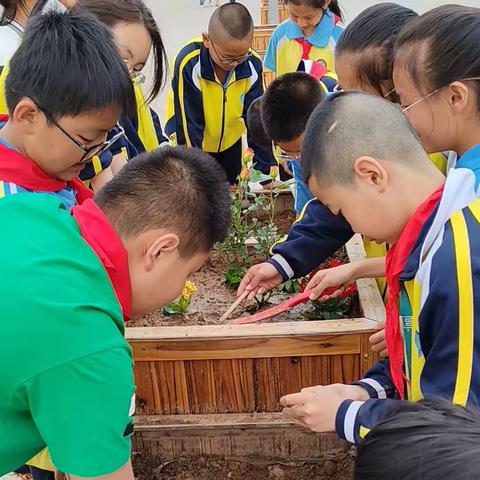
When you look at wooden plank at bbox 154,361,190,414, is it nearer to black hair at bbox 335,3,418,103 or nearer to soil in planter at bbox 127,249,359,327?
soil in planter at bbox 127,249,359,327

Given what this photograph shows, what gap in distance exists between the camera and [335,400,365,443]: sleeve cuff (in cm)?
128

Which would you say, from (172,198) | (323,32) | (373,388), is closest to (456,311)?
(373,388)

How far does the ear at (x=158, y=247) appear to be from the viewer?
1.11 meters

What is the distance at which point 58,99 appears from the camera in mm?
1414

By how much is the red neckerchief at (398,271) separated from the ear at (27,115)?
849mm

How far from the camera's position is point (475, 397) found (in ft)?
3.70

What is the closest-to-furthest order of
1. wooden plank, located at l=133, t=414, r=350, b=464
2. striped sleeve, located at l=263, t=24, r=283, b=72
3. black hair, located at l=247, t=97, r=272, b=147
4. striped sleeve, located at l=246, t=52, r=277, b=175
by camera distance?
wooden plank, located at l=133, t=414, r=350, b=464
black hair, located at l=247, t=97, r=272, b=147
striped sleeve, located at l=246, t=52, r=277, b=175
striped sleeve, located at l=263, t=24, r=283, b=72

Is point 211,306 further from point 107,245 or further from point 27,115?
point 107,245

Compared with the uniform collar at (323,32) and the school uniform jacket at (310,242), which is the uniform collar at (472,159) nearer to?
the school uniform jacket at (310,242)

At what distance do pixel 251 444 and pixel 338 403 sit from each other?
2.28 feet

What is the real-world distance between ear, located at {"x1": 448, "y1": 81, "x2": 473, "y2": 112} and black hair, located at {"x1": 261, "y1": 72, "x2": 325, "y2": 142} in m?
0.73

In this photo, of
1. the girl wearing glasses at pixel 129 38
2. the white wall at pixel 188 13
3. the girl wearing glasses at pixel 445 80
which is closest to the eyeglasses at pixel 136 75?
the girl wearing glasses at pixel 129 38

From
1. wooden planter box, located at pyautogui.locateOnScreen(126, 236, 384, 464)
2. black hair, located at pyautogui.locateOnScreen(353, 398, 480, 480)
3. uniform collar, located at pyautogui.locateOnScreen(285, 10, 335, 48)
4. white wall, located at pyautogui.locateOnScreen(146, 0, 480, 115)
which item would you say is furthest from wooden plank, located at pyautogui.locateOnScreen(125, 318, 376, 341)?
white wall, located at pyautogui.locateOnScreen(146, 0, 480, 115)

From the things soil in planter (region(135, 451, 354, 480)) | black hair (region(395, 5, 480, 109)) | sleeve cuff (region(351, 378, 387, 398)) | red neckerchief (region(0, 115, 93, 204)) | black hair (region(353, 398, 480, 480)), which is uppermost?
black hair (region(395, 5, 480, 109))
